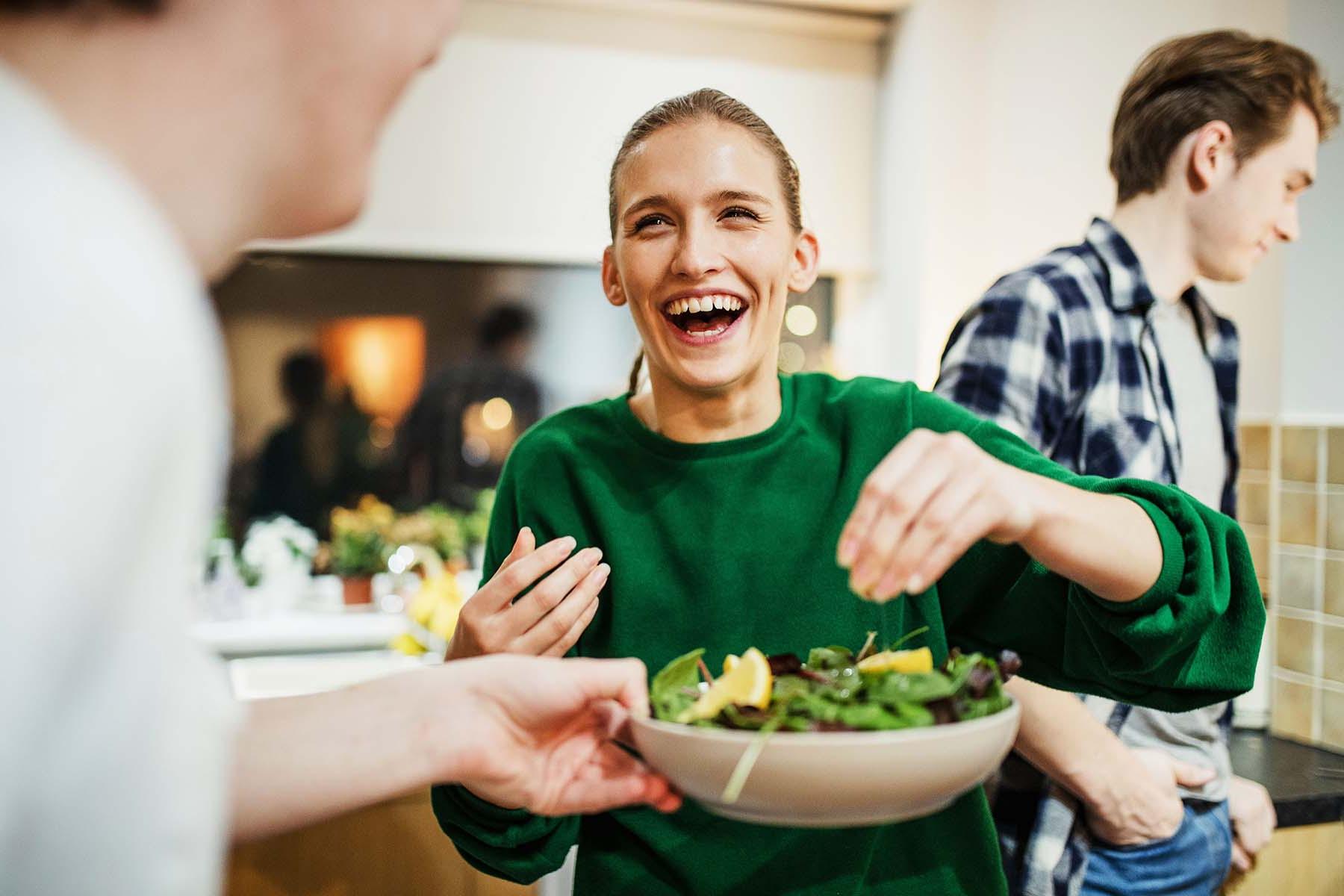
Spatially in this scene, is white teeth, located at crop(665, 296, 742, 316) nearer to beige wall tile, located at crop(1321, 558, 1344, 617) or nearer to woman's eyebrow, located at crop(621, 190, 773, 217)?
woman's eyebrow, located at crop(621, 190, 773, 217)

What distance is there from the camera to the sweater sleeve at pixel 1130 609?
0.99 m

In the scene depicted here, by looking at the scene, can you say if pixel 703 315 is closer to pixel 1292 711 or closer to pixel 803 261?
pixel 803 261

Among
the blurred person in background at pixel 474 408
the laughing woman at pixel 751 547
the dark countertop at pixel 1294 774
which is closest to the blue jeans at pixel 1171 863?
the dark countertop at pixel 1294 774

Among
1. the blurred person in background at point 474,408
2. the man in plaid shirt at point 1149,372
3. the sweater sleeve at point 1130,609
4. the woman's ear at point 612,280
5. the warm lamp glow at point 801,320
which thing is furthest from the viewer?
the warm lamp glow at point 801,320

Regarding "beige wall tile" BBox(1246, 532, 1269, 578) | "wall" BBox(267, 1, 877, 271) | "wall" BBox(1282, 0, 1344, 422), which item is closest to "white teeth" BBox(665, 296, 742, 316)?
"wall" BBox(1282, 0, 1344, 422)

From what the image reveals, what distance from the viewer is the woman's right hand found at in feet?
3.32

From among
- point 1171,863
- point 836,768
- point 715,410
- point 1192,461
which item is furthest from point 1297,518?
point 836,768

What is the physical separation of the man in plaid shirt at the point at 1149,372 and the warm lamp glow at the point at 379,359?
247cm

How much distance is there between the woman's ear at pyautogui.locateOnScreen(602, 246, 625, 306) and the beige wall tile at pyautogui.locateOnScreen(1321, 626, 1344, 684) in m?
1.78

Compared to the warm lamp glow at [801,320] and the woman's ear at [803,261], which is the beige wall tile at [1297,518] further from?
the warm lamp glow at [801,320]

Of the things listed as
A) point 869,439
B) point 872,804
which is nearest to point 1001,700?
point 872,804

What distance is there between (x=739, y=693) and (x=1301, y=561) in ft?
6.44

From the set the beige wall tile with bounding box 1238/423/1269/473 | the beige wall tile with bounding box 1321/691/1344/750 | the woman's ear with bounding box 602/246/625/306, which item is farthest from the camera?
the beige wall tile with bounding box 1238/423/1269/473

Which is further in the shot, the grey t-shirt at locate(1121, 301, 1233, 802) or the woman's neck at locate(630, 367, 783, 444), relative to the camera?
the grey t-shirt at locate(1121, 301, 1233, 802)
